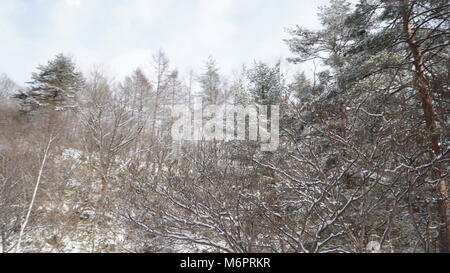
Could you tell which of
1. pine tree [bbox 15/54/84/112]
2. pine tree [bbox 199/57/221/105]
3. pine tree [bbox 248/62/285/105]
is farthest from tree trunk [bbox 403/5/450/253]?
pine tree [bbox 15/54/84/112]

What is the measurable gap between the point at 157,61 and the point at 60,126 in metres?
9.26

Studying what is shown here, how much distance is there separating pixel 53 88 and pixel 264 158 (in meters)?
16.5

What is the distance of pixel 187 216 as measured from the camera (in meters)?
3.06

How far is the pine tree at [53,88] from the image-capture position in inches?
573

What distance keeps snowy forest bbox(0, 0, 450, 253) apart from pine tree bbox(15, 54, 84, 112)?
9 centimetres

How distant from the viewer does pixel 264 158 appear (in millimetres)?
4957

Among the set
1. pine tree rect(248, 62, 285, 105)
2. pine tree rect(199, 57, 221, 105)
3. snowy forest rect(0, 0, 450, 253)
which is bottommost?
snowy forest rect(0, 0, 450, 253)

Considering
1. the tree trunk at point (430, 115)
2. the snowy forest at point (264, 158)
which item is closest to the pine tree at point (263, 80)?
the snowy forest at point (264, 158)

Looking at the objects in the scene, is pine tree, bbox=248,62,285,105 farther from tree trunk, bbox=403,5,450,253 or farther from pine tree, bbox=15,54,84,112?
pine tree, bbox=15,54,84,112

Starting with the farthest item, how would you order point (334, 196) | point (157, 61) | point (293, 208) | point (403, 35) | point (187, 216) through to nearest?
point (157, 61) → point (403, 35) → point (293, 208) → point (187, 216) → point (334, 196)

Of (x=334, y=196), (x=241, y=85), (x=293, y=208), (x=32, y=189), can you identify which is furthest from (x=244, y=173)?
(x=32, y=189)

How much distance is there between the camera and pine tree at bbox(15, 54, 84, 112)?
14555 millimetres

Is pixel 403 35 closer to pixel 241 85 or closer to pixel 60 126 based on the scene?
pixel 241 85

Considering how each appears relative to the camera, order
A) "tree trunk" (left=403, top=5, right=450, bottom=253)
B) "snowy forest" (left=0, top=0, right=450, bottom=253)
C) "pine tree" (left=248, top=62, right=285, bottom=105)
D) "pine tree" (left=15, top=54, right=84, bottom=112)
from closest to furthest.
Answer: "snowy forest" (left=0, top=0, right=450, bottom=253) < "tree trunk" (left=403, top=5, right=450, bottom=253) < "pine tree" (left=248, top=62, right=285, bottom=105) < "pine tree" (left=15, top=54, right=84, bottom=112)
